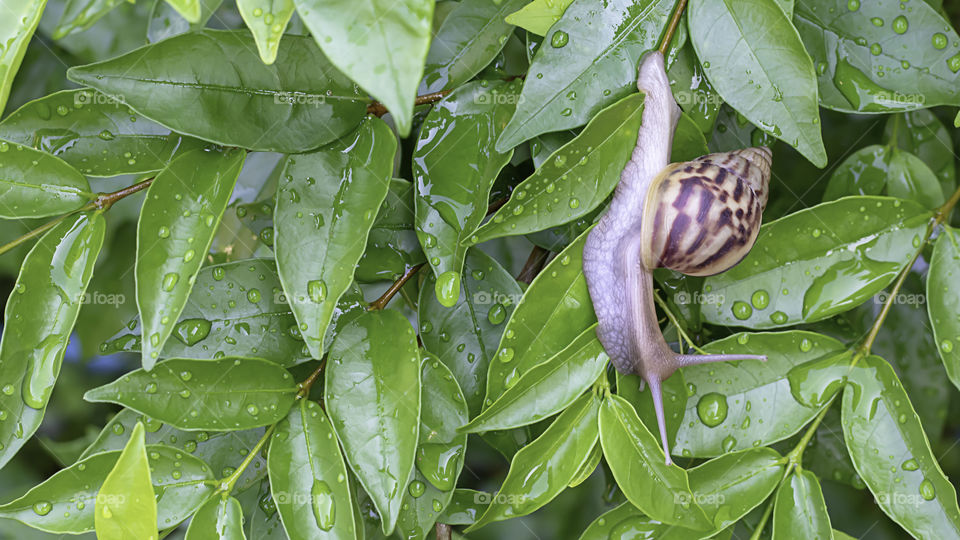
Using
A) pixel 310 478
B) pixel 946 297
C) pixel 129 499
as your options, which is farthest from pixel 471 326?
pixel 946 297

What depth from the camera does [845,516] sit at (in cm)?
105

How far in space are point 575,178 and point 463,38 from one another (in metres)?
0.16

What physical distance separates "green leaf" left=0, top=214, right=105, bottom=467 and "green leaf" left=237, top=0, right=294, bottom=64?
0.88 ft

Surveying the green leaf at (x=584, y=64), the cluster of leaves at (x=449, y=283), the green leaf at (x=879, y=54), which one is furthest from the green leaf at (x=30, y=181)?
the green leaf at (x=879, y=54)

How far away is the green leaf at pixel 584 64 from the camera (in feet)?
1.75

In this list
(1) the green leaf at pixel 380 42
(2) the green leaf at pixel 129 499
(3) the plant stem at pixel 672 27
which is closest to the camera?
(1) the green leaf at pixel 380 42

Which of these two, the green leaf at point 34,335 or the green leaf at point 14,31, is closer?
the green leaf at point 14,31

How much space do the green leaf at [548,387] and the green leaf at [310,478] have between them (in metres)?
0.11

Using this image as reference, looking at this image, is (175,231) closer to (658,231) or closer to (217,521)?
(217,521)

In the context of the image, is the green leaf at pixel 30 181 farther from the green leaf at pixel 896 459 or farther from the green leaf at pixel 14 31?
the green leaf at pixel 896 459

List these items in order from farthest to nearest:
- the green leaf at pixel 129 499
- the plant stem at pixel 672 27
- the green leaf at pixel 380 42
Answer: the plant stem at pixel 672 27 → the green leaf at pixel 129 499 → the green leaf at pixel 380 42

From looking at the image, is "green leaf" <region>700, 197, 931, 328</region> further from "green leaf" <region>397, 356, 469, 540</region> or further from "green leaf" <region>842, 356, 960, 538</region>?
"green leaf" <region>397, 356, 469, 540</region>

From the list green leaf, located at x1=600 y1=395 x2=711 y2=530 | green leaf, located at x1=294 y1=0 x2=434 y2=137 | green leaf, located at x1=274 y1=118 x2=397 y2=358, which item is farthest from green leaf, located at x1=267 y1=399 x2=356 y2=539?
green leaf, located at x1=294 y1=0 x2=434 y2=137

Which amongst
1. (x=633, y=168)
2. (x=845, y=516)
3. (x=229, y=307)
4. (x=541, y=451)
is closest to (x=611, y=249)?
(x=633, y=168)
